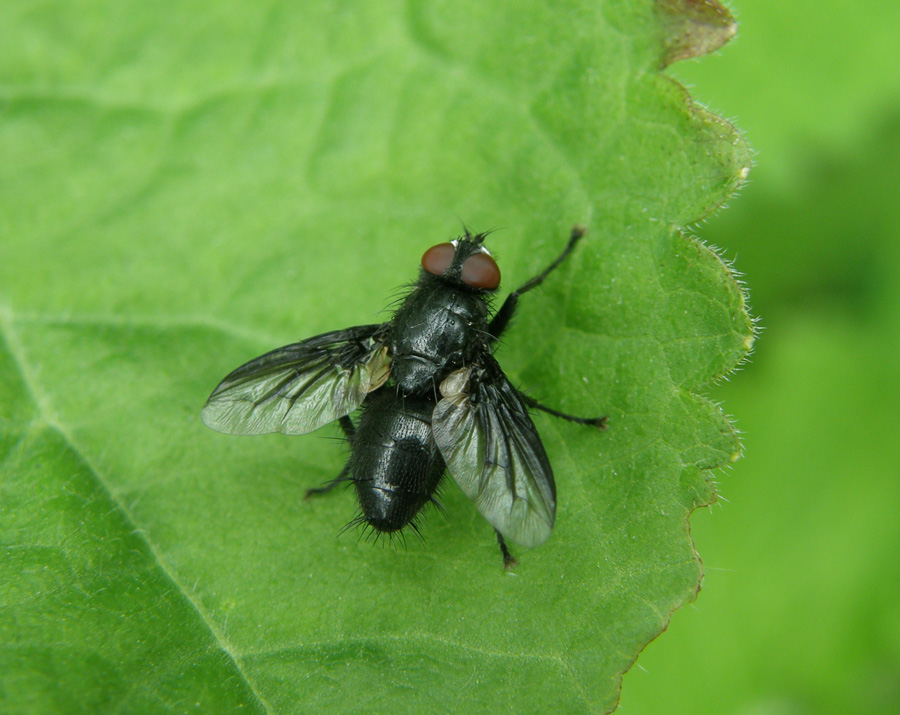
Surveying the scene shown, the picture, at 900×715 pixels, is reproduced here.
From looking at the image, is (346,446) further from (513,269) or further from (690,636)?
(690,636)

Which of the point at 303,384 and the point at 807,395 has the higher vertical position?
the point at 807,395

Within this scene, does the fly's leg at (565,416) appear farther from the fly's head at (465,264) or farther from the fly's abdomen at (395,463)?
the fly's head at (465,264)

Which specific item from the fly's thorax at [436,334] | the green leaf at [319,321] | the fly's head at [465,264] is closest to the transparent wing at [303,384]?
the green leaf at [319,321]

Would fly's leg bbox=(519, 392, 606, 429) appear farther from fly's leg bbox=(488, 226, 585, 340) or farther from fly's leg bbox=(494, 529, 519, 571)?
fly's leg bbox=(494, 529, 519, 571)

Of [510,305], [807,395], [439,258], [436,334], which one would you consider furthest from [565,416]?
[807,395]

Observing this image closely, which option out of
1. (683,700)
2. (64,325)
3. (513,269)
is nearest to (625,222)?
(513,269)

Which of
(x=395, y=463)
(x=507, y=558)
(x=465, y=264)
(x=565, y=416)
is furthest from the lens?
(x=465, y=264)

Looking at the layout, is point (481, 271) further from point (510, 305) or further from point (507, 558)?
point (507, 558)
